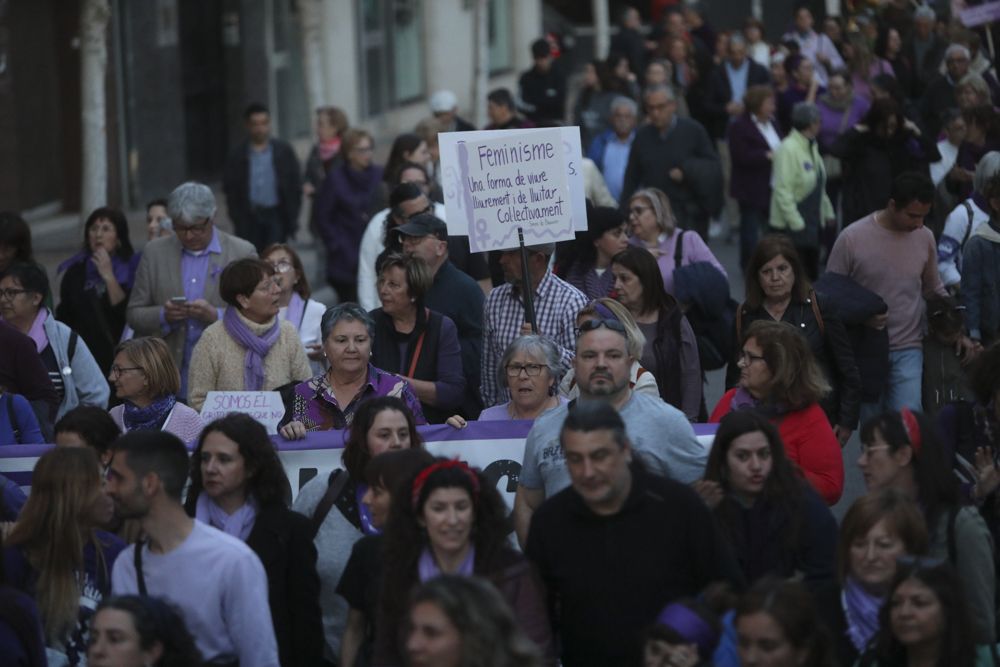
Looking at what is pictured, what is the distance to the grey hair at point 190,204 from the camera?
9.84m

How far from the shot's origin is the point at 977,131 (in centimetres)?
1260

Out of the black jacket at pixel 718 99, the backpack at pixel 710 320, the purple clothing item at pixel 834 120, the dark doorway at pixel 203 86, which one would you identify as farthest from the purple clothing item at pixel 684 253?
the dark doorway at pixel 203 86

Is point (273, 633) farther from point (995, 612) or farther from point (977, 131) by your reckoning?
point (977, 131)

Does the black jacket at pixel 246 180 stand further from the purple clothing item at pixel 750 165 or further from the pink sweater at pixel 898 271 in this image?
the pink sweater at pixel 898 271

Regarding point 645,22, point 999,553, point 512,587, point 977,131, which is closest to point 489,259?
point 977,131

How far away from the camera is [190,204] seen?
9.85 m

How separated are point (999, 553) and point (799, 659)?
162cm

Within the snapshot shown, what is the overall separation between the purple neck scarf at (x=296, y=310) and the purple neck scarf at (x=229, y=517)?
11.4 feet

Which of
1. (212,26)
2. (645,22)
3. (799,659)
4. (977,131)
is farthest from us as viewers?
(645,22)

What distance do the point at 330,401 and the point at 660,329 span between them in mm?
1736

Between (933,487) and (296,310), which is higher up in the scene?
(296,310)

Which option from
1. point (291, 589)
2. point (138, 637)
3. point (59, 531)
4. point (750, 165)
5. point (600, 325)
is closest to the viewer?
point (138, 637)

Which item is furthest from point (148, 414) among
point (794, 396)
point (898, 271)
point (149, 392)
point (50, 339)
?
point (898, 271)

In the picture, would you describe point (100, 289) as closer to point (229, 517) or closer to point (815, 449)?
point (229, 517)
